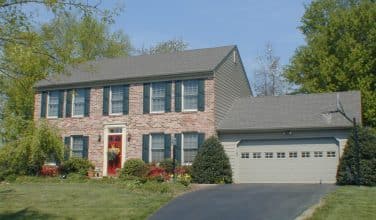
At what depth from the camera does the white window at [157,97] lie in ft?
85.5

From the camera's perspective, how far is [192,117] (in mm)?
25047

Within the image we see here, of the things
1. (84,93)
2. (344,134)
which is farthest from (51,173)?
(344,134)

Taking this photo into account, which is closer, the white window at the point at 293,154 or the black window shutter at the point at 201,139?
the white window at the point at 293,154

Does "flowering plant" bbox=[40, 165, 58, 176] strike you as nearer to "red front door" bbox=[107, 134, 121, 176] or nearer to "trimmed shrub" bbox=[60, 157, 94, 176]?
"trimmed shrub" bbox=[60, 157, 94, 176]

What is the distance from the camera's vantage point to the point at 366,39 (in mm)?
33688

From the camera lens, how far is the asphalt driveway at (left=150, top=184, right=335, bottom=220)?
13.9 meters

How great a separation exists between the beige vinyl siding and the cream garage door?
2386mm

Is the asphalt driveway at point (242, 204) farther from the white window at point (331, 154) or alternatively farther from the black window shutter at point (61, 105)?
the black window shutter at point (61, 105)

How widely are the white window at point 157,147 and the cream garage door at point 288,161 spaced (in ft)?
12.8

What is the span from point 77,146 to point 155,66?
239 inches

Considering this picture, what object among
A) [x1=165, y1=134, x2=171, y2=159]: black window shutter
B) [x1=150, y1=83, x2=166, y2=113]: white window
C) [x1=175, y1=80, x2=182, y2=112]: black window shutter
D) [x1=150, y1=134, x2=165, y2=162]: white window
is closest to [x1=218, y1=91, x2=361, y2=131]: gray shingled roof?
[x1=175, y1=80, x2=182, y2=112]: black window shutter

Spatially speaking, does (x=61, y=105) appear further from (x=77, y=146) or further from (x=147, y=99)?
(x=147, y=99)

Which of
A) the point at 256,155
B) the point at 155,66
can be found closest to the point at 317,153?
the point at 256,155

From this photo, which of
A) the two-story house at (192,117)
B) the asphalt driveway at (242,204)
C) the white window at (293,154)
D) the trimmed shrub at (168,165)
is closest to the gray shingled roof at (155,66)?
the two-story house at (192,117)
